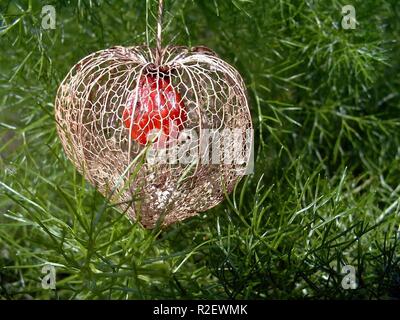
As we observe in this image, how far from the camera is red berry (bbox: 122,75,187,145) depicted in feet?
1.87

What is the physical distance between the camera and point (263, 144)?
789 mm

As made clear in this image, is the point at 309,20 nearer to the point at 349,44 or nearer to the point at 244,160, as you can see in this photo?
the point at 349,44

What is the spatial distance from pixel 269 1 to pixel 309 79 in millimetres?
172

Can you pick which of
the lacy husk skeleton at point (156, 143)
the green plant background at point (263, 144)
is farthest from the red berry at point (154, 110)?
the green plant background at point (263, 144)

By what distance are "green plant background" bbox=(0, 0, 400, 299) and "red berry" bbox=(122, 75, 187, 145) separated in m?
0.15

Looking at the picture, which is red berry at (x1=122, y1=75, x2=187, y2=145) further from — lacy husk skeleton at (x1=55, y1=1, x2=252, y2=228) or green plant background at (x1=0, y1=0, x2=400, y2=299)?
green plant background at (x1=0, y1=0, x2=400, y2=299)

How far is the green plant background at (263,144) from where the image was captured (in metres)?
0.71

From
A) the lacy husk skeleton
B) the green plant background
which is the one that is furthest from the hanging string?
the green plant background

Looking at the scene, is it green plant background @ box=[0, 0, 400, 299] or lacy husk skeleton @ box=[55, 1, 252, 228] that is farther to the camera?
green plant background @ box=[0, 0, 400, 299]

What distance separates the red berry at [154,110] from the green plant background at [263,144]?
145 mm

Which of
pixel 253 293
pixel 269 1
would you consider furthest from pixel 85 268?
pixel 269 1

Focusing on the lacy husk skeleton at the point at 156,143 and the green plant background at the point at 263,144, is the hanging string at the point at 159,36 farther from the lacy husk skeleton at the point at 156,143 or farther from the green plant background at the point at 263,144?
the green plant background at the point at 263,144

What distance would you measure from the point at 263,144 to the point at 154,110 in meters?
0.25

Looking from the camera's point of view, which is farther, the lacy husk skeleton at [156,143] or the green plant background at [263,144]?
the green plant background at [263,144]
